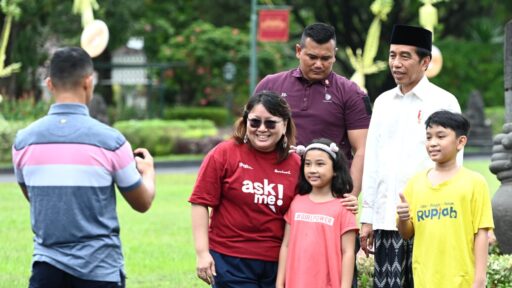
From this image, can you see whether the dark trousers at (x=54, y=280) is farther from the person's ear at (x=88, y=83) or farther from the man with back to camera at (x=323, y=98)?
the man with back to camera at (x=323, y=98)

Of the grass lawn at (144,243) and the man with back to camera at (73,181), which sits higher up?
the man with back to camera at (73,181)

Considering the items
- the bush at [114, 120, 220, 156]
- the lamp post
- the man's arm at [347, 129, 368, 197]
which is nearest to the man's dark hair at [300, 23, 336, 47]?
the man's arm at [347, 129, 368, 197]

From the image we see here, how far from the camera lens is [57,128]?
5484 millimetres

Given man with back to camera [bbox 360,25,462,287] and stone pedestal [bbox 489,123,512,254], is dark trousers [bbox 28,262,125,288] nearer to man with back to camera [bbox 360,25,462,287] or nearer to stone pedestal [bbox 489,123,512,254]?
man with back to camera [bbox 360,25,462,287]

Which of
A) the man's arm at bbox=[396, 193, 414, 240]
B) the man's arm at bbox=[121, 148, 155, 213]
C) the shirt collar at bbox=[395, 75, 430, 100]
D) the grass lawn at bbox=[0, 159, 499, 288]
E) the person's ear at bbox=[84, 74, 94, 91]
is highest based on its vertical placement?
the shirt collar at bbox=[395, 75, 430, 100]

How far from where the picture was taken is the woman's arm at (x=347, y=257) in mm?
6555

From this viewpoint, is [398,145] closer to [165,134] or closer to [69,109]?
[69,109]

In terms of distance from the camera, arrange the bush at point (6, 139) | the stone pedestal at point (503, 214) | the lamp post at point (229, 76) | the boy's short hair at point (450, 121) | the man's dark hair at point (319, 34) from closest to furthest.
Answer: the boy's short hair at point (450, 121), the man's dark hair at point (319, 34), the stone pedestal at point (503, 214), the bush at point (6, 139), the lamp post at point (229, 76)

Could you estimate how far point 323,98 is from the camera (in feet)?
24.8

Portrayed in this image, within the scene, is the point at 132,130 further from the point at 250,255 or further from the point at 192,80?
the point at 250,255

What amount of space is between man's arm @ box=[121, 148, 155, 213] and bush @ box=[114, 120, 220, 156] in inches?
1061

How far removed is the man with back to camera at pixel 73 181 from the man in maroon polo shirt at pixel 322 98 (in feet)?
7.25

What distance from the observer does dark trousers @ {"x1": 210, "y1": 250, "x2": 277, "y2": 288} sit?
6543mm

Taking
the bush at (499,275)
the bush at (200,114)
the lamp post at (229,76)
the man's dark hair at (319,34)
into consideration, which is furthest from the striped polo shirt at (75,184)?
the bush at (200,114)
